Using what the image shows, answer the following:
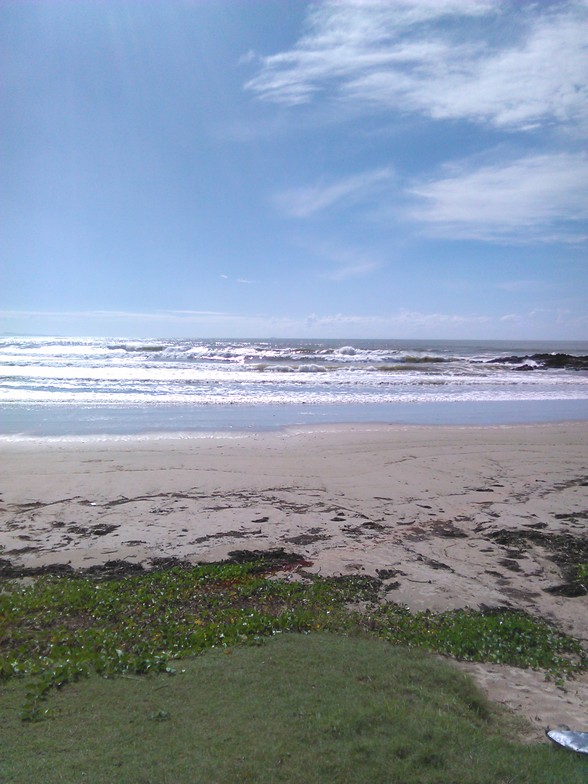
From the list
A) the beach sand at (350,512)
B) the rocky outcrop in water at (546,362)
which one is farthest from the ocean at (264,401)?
the rocky outcrop in water at (546,362)

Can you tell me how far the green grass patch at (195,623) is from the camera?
3.37 m

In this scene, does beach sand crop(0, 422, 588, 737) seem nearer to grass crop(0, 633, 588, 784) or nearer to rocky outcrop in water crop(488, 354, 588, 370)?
grass crop(0, 633, 588, 784)

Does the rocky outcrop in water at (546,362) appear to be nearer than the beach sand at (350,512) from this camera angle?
No

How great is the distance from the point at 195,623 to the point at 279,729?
1.56m

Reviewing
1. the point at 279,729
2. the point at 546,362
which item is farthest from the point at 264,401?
the point at 546,362

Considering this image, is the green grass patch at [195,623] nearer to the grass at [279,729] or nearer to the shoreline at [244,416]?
the grass at [279,729]

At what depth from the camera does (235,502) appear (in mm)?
7375

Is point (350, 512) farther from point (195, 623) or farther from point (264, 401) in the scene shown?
point (264, 401)

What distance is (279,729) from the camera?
8.46ft

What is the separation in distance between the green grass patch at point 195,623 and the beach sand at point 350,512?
299mm

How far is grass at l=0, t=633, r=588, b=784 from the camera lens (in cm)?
229

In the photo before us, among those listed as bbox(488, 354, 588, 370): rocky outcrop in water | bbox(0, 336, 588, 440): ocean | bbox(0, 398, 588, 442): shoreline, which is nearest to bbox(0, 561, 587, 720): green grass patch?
bbox(0, 398, 588, 442): shoreline

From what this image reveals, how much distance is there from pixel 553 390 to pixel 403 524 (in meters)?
20.9

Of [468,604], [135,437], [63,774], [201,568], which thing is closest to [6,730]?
[63,774]
